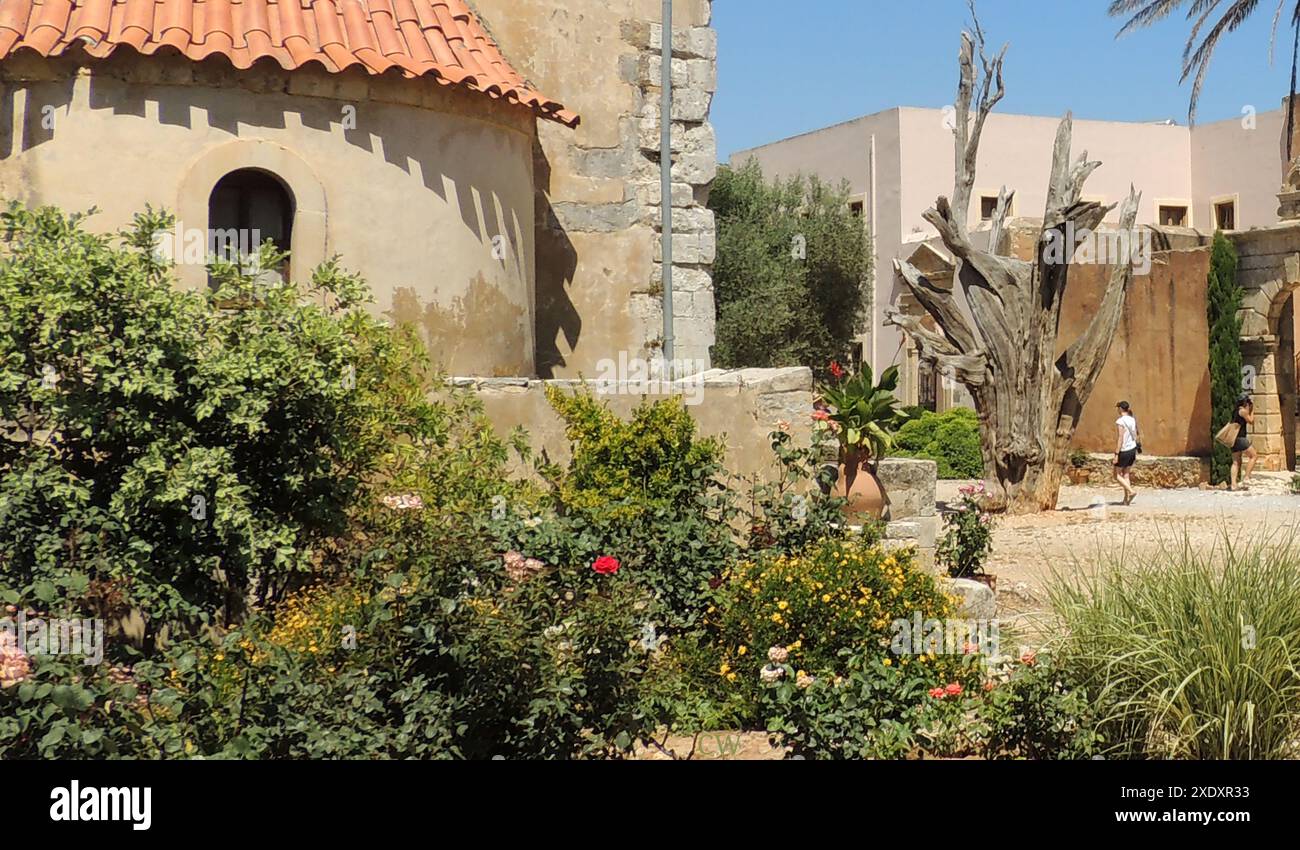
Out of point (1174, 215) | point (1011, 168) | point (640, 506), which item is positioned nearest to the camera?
point (640, 506)

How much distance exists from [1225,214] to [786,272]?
1398 cm

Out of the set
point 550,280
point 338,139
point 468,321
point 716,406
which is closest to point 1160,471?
Result: point 550,280

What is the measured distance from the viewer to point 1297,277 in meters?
20.0

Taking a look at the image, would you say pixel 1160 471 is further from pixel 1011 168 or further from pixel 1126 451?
pixel 1011 168

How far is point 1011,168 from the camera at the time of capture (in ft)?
101

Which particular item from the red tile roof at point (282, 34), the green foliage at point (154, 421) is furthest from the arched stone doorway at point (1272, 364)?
the green foliage at point (154, 421)

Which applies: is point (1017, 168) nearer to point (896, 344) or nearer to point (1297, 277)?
point (896, 344)

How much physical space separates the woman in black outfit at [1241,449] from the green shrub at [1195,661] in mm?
14974

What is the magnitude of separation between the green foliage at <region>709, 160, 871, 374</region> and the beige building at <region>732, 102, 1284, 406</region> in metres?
0.75

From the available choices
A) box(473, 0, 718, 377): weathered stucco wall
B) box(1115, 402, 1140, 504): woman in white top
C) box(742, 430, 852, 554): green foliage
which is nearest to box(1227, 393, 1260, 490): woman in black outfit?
box(1115, 402, 1140, 504): woman in white top

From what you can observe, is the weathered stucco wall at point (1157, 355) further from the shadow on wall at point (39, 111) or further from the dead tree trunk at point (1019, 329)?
the shadow on wall at point (39, 111)
